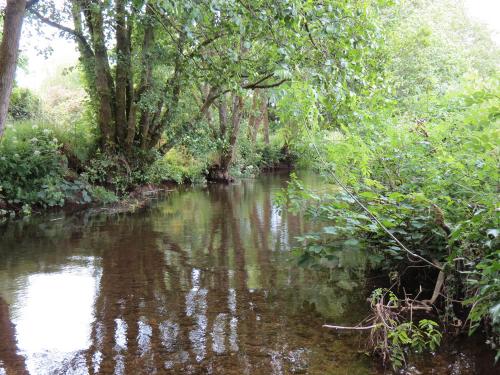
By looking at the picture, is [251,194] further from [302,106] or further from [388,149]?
[302,106]

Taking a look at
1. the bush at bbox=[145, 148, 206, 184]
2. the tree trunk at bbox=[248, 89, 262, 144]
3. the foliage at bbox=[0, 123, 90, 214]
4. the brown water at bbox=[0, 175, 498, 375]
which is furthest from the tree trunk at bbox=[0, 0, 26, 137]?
the tree trunk at bbox=[248, 89, 262, 144]

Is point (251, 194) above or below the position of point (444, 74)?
below

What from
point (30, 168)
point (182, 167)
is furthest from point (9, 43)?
point (182, 167)

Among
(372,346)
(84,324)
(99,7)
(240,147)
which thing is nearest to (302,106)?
(372,346)

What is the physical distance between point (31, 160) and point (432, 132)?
32.0ft

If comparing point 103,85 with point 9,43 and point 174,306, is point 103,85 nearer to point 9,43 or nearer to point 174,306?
point 9,43

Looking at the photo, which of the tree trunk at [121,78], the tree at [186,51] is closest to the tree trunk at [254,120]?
the tree at [186,51]

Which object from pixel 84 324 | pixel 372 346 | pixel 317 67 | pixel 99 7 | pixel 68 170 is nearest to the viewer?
pixel 372 346

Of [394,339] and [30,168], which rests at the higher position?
[30,168]

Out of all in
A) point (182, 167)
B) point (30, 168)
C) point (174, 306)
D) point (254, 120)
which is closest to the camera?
point (174, 306)

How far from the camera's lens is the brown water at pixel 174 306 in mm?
3678

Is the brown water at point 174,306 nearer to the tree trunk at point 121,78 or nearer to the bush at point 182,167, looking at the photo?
the tree trunk at point 121,78

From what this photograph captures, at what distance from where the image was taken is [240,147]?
80.4 ft

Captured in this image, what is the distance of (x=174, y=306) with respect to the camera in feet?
16.0
